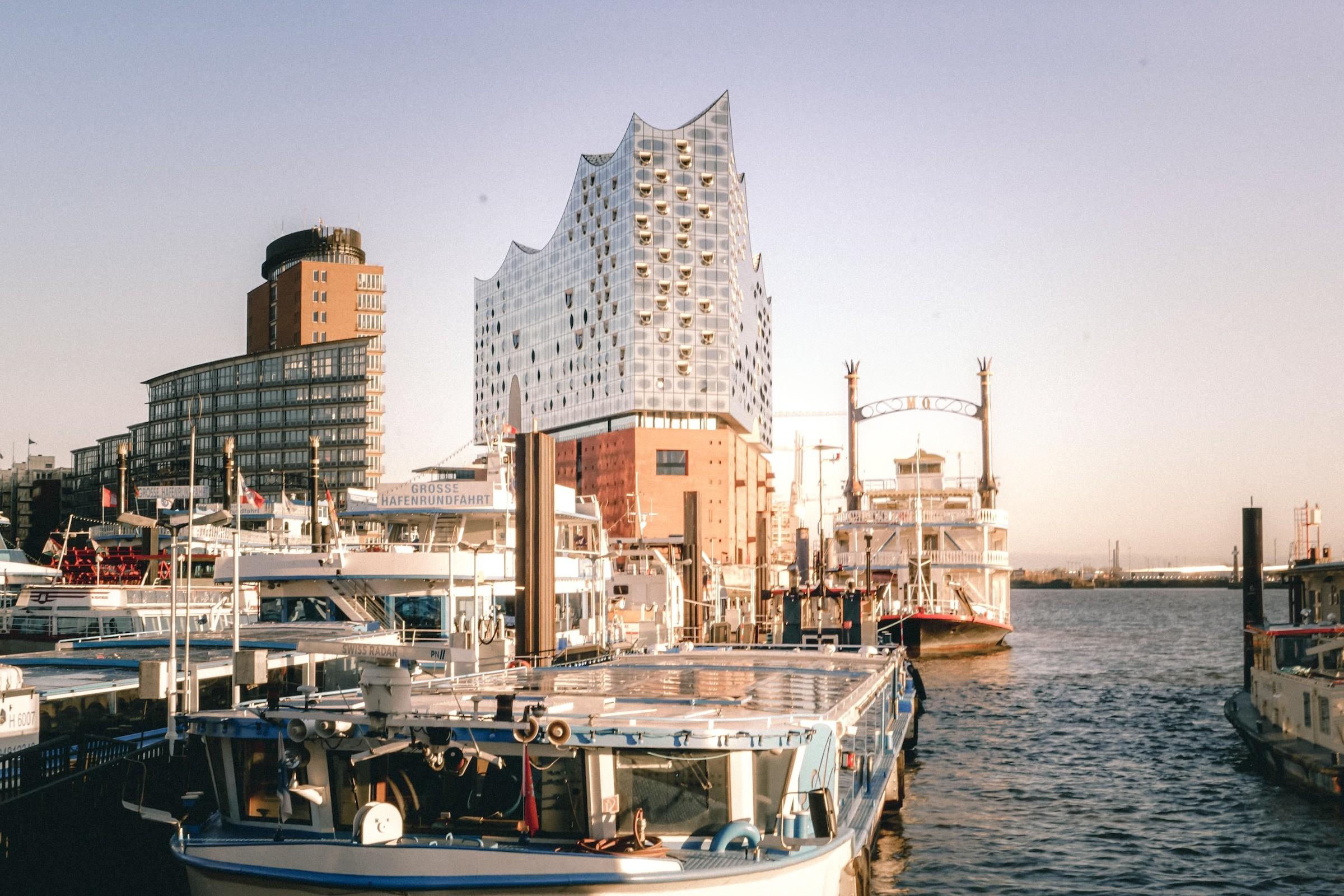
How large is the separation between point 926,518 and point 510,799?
254 ft

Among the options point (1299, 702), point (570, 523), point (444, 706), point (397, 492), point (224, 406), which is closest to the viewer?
point (444, 706)

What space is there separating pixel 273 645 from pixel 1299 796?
25.1 meters

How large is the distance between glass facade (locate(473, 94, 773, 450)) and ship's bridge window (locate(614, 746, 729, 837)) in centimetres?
10377

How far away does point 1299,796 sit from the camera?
94.3 feet

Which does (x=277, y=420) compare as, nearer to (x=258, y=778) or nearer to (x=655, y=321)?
(x=655, y=321)

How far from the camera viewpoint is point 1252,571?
4425 centimetres

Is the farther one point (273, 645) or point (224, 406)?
point (224, 406)

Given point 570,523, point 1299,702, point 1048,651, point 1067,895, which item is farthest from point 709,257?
point 1067,895

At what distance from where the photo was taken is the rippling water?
76.6ft

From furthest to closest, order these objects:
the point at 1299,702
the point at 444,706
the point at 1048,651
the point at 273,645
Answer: the point at 1048,651 < the point at 1299,702 < the point at 273,645 < the point at 444,706

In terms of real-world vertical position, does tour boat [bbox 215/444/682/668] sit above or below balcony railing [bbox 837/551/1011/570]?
above

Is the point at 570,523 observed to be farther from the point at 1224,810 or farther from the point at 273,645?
the point at 1224,810

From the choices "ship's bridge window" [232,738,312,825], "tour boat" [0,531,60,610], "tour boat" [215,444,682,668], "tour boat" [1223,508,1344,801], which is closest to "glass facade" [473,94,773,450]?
"tour boat" [0,531,60,610]

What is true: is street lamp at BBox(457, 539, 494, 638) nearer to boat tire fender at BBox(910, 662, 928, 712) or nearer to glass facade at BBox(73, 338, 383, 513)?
boat tire fender at BBox(910, 662, 928, 712)
